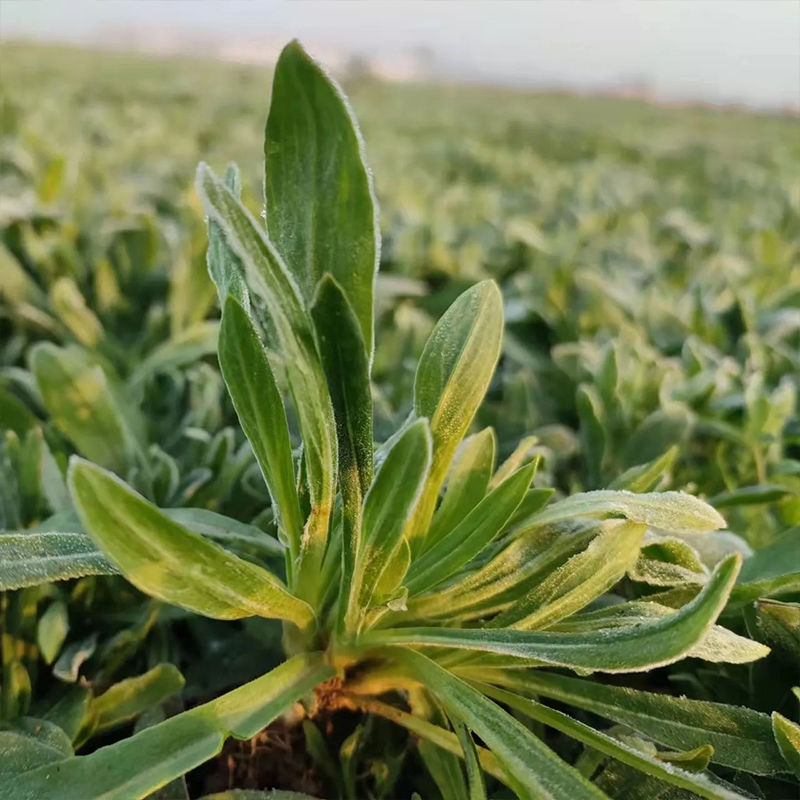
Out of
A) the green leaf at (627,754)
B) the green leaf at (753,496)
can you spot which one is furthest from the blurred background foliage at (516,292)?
the green leaf at (627,754)

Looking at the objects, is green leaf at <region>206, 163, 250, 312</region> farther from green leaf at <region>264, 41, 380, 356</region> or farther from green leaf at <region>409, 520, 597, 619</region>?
green leaf at <region>409, 520, 597, 619</region>

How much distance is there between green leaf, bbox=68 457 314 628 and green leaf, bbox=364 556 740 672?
4.2 inches

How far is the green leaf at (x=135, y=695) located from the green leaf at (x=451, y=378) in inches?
9.6

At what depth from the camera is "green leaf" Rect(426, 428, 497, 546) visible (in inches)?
28.8

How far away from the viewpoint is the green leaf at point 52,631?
29.6 inches

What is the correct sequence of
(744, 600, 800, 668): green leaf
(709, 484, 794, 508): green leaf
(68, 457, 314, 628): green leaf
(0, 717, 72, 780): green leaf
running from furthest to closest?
1. (709, 484, 794, 508): green leaf
2. (744, 600, 800, 668): green leaf
3. (0, 717, 72, 780): green leaf
4. (68, 457, 314, 628): green leaf

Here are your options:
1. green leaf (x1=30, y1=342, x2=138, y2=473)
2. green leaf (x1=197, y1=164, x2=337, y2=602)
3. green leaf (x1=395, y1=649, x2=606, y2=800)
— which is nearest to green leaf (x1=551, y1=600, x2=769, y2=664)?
green leaf (x1=395, y1=649, x2=606, y2=800)

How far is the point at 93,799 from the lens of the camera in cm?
53

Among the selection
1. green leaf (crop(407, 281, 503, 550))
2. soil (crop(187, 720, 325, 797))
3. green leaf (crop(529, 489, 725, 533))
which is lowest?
soil (crop(187, 720, 325, 797))

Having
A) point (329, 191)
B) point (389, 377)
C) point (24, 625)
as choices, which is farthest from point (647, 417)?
point (24, 625)

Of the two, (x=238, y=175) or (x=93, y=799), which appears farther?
(x=238, y=175)

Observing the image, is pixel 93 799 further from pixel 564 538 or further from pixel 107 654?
pixel 564 538

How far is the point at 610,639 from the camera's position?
584mm

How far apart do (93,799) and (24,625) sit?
12.2 inches
